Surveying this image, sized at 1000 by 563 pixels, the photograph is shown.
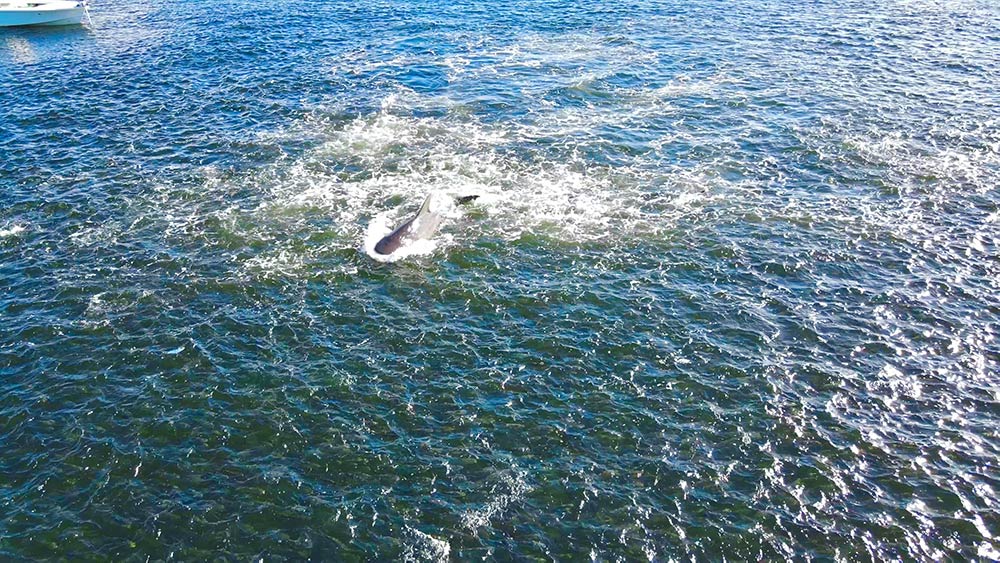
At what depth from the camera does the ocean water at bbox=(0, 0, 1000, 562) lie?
37.8 meters

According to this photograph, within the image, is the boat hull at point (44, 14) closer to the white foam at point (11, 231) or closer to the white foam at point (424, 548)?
the white foam at point (11, 231)

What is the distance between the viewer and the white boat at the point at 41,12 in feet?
349

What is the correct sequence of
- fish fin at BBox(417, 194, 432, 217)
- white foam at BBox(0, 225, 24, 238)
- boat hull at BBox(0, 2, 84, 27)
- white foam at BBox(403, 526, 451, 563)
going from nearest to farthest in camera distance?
white foam at BBox(403, 526, 451, 563)
fish fin at BBox(417, 194, 432, 217)
white foam at BBox(0, 225, 24, 238)
boat hull at BBox(0, 2, 84, 27)

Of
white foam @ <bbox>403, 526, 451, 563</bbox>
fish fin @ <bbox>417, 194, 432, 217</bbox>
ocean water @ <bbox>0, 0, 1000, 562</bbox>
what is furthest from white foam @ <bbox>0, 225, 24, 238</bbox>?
white foam @ <bbox>403, 526, 451, 563</bbox>

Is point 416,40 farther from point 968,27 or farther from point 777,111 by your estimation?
point 968,27

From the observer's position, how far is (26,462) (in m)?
40.5

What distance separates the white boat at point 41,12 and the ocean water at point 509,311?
22199mm

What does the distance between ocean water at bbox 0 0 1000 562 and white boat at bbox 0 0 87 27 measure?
72.8 feet

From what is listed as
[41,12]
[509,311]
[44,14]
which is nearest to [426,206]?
[509,311]

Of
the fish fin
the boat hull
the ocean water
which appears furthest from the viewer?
the boat hull

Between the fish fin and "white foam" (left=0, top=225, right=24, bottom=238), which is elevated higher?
the fish fin

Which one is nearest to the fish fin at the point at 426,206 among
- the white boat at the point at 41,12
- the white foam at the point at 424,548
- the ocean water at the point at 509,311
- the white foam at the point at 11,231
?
the ocean water at the point at 509,311

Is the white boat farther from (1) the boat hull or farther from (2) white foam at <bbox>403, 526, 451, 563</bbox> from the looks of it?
(2) white foam at <bbox>403, 526, 451, 563</bbox>

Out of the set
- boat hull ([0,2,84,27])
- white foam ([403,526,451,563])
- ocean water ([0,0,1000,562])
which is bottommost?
white foam ([403,526,451,563])
